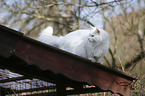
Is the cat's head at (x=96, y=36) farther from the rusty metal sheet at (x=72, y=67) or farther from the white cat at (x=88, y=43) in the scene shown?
the rusty metal sheet at (x=72, y=67)

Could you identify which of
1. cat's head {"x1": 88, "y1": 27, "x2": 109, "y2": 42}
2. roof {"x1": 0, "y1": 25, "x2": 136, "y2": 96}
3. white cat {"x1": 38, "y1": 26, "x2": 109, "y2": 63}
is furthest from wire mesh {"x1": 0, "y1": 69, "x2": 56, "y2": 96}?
cat's head {"x1": 88, "y1": 27, "x2": 109, "y2": 42}

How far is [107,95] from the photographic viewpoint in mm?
4262

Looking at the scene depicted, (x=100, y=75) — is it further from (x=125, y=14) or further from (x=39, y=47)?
(x=125, y=14)

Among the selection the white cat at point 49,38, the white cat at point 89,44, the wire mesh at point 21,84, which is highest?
the white cat at point 49,38

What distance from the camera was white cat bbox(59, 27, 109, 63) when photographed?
2.70 meters

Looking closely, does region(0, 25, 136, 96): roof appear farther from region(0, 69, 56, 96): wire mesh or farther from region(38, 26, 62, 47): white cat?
region(0, 69, 56, 96): wire mesh

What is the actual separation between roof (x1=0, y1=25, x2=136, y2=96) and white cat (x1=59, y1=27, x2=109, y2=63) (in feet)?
0.81

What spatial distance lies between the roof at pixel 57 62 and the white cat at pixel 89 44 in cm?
25

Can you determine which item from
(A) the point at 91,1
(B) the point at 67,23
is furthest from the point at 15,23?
→ (A) the point at 91,1

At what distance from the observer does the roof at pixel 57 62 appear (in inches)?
80.5

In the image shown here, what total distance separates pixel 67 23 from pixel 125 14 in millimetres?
3179

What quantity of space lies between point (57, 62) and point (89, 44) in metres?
0.65

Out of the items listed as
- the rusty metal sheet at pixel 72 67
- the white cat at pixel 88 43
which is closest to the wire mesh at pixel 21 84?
the white cat at pixel 88 43

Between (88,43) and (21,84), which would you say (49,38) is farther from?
(21,84)
